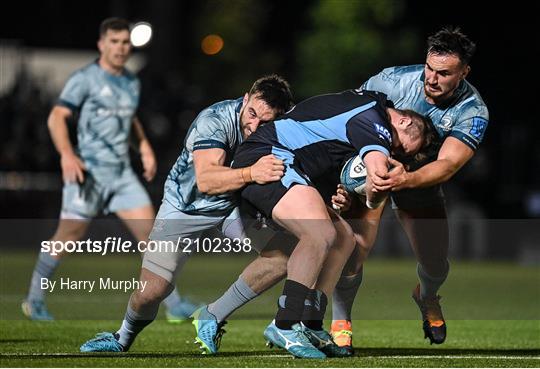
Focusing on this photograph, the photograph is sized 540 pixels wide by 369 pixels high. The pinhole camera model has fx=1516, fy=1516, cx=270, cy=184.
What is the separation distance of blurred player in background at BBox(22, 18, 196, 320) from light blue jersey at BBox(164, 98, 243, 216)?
248 cm

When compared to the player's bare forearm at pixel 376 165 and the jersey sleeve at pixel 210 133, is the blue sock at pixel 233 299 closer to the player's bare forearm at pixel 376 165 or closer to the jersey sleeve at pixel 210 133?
the jersey sleeve at pixel 210 133

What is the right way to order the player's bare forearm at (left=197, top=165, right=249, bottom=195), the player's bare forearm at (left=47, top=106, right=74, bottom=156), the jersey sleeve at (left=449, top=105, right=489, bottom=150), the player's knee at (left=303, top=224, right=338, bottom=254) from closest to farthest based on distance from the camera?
the player's knee at (left=303, top=224, right=338, bottom=254) → the player's bare forearm at (left=197, top=165, right=249, bottom=195) → the jersey sleeve at (left=449, top=105, right=489, bottom=150) → the player's bare forearm at (left=47, top=106, right=74, bottom=156)

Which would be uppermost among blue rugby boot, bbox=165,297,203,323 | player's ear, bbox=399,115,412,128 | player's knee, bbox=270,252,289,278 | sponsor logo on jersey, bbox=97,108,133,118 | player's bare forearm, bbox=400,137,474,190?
player's ear, bbox=399,115,412,128

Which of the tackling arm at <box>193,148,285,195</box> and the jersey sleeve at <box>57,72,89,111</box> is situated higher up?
the tackling arm at <box>193,148,285,195</box>

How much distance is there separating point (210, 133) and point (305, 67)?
16.7 m

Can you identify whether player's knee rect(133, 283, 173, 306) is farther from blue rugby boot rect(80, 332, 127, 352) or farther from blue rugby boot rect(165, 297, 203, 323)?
blue rugby boot rect(165, 297, 203, 323)

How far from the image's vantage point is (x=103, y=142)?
504 inches

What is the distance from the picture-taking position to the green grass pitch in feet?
29.2

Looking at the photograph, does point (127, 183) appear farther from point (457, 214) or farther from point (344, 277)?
point (457, 214)

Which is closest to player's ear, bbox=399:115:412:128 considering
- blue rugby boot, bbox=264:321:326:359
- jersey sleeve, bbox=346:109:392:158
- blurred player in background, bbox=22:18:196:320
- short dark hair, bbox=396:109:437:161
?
short dark hair, bbox=396:109:437:161

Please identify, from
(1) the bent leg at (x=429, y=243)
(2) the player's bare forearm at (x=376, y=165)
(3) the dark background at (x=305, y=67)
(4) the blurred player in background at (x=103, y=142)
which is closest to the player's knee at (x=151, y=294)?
(2) the player's bare forearm at (x=376, y=165)

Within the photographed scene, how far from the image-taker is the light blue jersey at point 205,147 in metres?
9.21

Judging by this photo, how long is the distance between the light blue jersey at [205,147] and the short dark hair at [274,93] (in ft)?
0.67

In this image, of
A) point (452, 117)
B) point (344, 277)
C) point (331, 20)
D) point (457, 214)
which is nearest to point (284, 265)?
point (344, 277)
